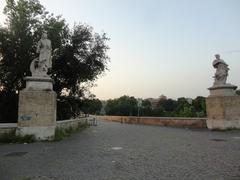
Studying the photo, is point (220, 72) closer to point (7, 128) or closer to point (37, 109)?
point (37, 109)

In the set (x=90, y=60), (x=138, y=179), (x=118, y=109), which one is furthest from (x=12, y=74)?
(x=118, y=109)

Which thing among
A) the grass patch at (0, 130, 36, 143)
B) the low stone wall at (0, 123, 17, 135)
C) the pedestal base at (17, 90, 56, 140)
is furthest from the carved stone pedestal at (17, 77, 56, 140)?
the low stone wall at (0, 123, 17, 135)

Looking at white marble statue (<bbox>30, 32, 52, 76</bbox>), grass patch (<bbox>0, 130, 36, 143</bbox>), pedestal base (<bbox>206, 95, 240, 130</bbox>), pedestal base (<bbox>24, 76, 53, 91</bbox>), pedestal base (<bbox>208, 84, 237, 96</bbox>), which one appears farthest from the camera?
pedestal base (<bbox>208, 84, 237, 96</bbox>)

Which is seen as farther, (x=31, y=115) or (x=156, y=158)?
(x=31, y=115)

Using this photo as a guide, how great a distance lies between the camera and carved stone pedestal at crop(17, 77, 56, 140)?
46.5 feet

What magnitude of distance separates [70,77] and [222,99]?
1275 cm

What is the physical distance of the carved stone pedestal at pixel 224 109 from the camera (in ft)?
55.4

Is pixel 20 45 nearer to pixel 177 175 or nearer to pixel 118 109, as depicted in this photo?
pixel 177 175

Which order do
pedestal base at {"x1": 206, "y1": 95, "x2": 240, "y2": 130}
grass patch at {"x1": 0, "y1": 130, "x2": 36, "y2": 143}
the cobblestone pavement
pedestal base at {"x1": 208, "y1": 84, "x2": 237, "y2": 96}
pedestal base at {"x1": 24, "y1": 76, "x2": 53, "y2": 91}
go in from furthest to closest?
pedestal base at {"x1": 208, "y1": 84, "x2": 237, "y2": 96}, pedestal base at {"x1": 206, "y1": 95, "x2": 240, "y2": 130}, pedestal base at {"x1": 24, "y1": 76, "x2": 53, "y2": 91}, grass patch at {"x1": 0, "y1": 130, "x2": 36, "y2": 143}, the cobblestone pavement

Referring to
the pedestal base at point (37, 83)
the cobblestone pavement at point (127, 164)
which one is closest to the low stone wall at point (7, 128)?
the pedestal base at point (37, 83)

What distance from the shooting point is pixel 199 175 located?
6.38 m

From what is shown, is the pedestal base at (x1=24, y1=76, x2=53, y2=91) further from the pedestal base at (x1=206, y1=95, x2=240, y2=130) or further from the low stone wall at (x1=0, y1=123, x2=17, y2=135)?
the pedestal base at (x1=206, y1=95, x2=240, y2=130)

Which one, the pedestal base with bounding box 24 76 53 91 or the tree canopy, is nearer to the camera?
the pedestal base with bounding box 24 76 53 91

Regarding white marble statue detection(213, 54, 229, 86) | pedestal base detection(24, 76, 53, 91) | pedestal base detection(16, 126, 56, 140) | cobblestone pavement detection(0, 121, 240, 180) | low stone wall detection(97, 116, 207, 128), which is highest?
white marble statue detection(213, 54, 229, 86)
